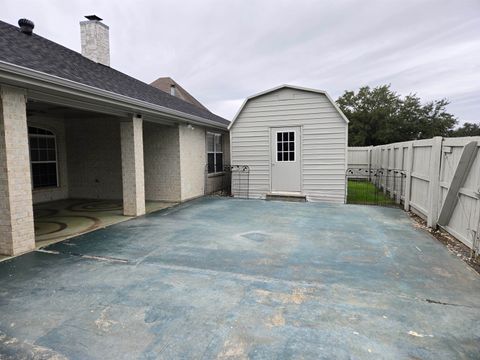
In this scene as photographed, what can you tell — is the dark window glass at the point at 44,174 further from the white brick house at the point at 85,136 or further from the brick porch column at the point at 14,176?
the brick porch column at the point at 14,176

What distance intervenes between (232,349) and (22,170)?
3918 millimetres

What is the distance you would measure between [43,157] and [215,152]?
18.4 feet

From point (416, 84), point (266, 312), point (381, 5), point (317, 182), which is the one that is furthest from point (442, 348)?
point (416, 84)

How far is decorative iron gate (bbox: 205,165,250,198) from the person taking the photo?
32.1ft

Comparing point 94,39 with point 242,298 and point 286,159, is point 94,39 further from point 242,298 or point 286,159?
point 242,298

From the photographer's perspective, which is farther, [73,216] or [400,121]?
[400,121]

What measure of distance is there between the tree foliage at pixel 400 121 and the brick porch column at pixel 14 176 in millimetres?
26718

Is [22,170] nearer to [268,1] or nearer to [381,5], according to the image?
[268,1]

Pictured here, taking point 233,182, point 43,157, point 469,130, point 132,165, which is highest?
point 469,130

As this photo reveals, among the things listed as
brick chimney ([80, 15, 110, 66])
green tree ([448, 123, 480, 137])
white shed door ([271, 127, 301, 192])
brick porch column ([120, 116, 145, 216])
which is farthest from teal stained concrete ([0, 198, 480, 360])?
green tree ([448, 123, 480, 137])

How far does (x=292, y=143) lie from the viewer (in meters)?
9.07

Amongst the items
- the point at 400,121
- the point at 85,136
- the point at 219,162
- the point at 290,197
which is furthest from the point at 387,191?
the point at 400,121

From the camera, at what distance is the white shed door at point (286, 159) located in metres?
9.03

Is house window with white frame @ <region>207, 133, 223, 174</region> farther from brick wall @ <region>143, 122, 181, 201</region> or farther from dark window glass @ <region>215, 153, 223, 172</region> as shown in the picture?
brick wall @ <region>143, 122, 181, 201</region>
